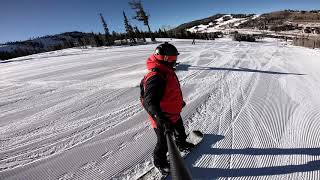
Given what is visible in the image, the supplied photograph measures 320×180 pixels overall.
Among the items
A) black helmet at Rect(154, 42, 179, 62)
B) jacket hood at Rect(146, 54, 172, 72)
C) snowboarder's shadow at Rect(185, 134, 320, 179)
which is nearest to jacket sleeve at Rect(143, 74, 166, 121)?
jacket hood at Rect(146, 54, 172, 72)

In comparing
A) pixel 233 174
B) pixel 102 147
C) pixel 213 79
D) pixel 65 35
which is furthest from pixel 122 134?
pixel 65 35

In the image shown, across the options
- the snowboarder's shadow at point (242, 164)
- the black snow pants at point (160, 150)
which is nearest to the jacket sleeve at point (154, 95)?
the black snow pants at point (160, 150)

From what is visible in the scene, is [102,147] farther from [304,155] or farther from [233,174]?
[304,155]

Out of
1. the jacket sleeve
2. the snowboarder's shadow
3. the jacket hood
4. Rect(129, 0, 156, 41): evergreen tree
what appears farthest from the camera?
Rect(129, 0, 156, 41): evergreen tree

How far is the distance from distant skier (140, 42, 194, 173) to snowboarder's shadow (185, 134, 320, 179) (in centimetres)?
49

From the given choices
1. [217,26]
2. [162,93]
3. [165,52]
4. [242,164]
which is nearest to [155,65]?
[165,52]

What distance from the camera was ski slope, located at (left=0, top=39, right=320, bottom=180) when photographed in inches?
160

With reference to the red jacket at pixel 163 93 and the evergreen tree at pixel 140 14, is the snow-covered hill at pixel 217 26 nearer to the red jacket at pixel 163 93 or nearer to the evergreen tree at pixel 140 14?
the evergreen tree at pixel 140 14

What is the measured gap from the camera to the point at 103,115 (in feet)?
22.1

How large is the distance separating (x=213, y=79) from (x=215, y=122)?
4196 mm

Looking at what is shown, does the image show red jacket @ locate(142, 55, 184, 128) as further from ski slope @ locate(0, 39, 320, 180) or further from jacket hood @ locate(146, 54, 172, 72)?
ski slope @ locate(0, 39, 320, 180)

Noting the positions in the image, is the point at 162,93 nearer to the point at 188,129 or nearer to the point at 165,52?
the point at 165,52

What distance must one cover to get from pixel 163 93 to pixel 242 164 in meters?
1.53

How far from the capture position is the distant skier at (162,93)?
11.1ft
